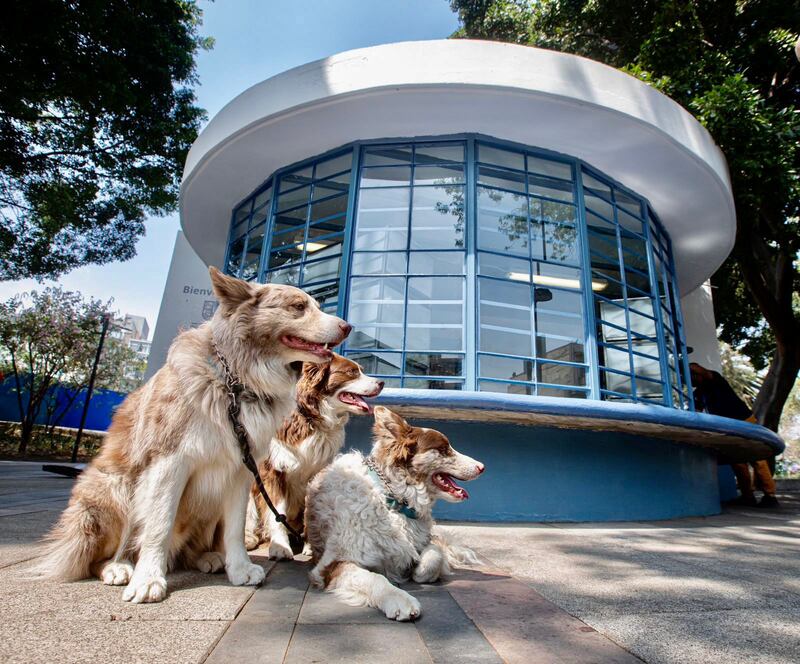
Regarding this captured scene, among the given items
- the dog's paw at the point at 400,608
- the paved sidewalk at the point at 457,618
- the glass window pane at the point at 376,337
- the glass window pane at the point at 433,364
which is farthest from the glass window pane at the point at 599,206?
the dog's paw at the point at 400,608

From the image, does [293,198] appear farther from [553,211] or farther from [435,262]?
[553,211]

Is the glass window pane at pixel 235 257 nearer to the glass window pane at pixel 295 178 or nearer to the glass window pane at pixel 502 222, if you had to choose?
the glass window pane at pixel 295 178

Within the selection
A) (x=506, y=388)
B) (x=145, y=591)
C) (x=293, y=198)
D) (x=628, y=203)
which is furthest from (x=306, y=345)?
(x=628, y=203)

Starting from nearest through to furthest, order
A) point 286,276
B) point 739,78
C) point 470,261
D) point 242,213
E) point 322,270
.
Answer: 1. point 470,261
2. point 322,270
3. point 286,276
4. point 739,78
5. point 242,213

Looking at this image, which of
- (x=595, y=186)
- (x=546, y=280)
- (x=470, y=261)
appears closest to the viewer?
(x=470, y=261)

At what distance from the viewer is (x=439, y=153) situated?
23.6 ft

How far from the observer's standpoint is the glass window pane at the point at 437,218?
6.75 metres

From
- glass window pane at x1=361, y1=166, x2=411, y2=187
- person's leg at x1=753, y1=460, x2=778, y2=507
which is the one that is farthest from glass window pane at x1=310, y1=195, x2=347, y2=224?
person's leg at x1=753, y1=460, x2=778, y2=507

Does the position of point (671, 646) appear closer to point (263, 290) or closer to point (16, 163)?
point (263, 290)

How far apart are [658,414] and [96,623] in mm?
5596

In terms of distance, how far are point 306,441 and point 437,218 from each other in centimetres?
442

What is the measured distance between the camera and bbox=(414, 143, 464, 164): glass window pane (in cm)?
711

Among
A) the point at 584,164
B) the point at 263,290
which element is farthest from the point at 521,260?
the point at 263,290

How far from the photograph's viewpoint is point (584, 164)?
733 cm
